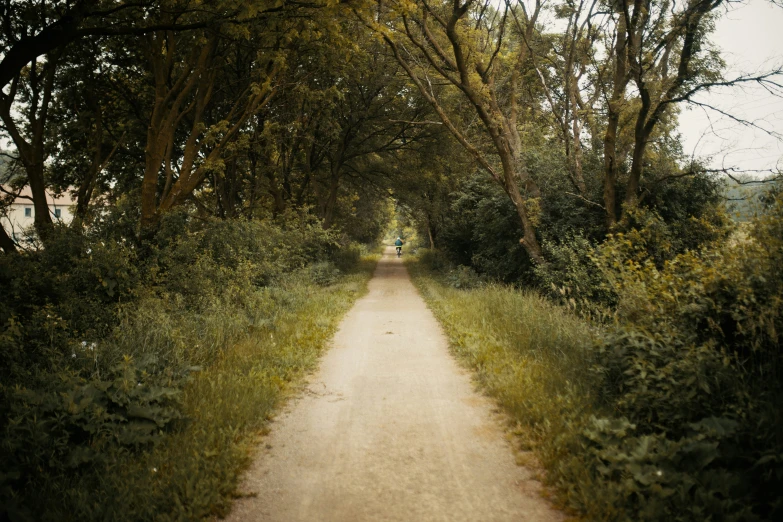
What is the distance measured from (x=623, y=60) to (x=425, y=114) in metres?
10.1

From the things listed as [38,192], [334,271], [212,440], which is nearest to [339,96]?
[334,271]

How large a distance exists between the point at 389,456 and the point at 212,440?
1.58 m

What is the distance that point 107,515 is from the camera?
9.52 ft

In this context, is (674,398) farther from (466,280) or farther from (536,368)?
(466,280)

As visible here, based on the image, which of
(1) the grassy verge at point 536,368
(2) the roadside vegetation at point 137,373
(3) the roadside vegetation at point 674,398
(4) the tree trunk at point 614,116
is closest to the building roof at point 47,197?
(2) the roadside vegetation at point 137,373

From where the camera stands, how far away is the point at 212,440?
12.8ft

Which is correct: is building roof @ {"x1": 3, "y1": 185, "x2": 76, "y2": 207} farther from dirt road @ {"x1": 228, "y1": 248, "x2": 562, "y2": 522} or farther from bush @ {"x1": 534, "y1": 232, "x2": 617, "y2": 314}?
bush @ {"x1": 534, "y1": 232, "x2": 617, "y2": 314}

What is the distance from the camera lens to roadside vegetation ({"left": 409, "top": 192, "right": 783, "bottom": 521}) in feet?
9.62

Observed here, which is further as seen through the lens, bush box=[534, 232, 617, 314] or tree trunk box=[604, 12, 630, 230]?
tree trunk box=[604, 12, 630, 230]

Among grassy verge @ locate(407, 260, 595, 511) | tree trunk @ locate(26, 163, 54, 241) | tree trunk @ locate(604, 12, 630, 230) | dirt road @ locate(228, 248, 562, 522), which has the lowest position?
dirt road @ locate(228, 248, 562, 522)

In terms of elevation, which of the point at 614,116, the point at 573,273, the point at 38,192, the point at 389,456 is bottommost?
the point at 389,456

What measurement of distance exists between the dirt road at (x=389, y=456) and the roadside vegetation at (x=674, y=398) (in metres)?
0.37

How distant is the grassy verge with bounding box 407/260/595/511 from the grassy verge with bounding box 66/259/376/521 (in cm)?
253

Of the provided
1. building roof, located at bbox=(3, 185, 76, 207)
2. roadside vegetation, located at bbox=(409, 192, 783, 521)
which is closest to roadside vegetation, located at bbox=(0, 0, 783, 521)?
roadside vegetation, located at bbox=(409, 192, 783, 521)
